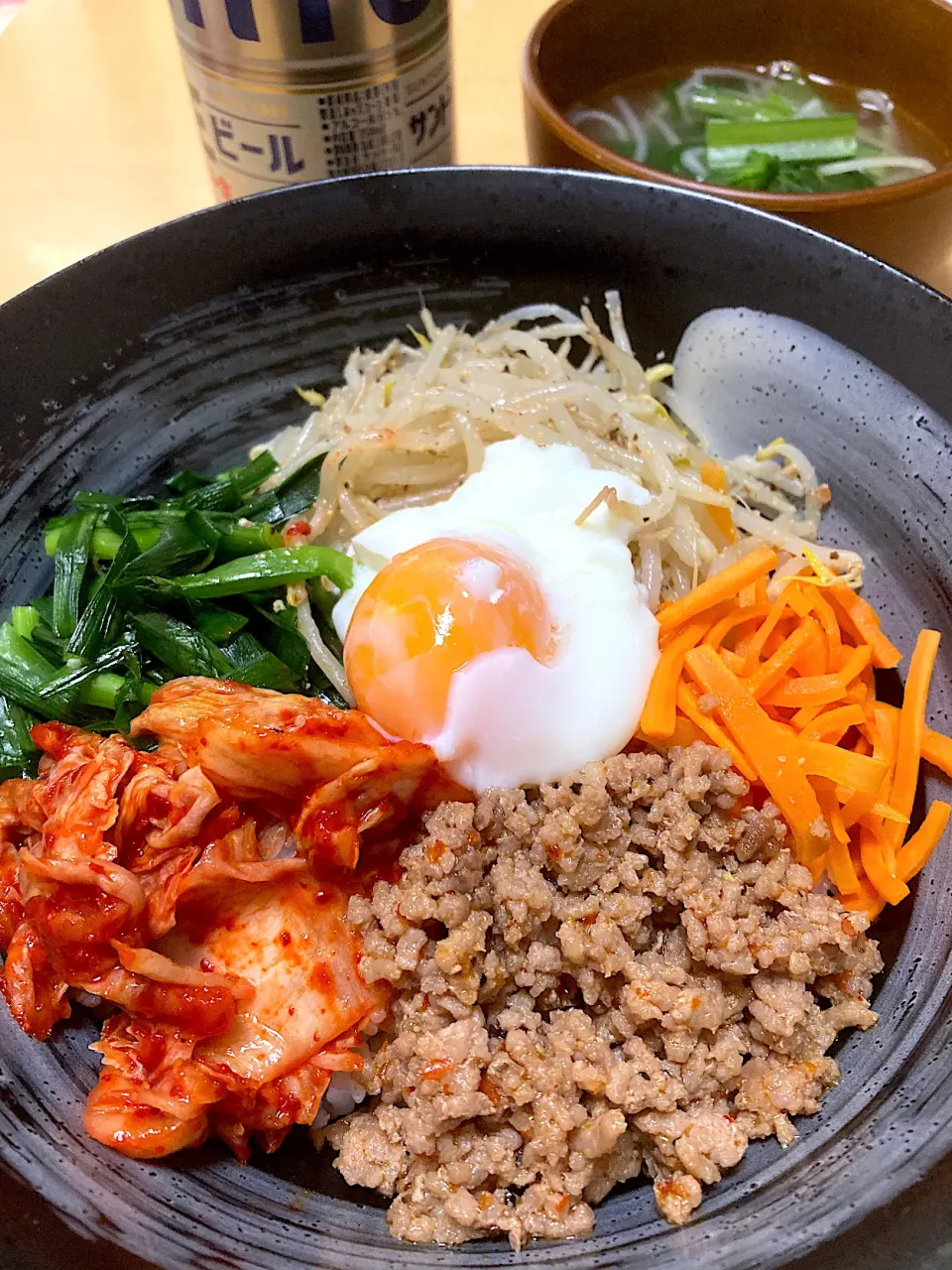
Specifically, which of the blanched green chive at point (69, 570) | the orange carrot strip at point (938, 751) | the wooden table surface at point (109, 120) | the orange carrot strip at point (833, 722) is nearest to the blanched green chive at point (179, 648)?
the blanched green chive at point (69, 570)

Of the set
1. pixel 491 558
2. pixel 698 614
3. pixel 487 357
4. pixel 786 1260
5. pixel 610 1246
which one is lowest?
pixel 610 1246

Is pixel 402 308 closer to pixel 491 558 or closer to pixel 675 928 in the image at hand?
pixel 491 558

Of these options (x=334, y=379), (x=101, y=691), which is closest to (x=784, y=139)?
(x=334, y=379)

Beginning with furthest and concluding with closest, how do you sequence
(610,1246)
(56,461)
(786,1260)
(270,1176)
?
(56,461) → (270,1176) → (610,1246) → (786,1260)

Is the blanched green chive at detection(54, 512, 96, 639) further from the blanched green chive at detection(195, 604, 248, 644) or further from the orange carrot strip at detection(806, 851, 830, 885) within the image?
the orange carrot strip at detection(806, 851, 830, 885)

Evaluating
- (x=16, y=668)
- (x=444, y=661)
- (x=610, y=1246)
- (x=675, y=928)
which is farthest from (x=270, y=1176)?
(x=16, y=668)

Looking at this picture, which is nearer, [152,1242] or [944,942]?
[152,1242]

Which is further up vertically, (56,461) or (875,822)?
(56,461)
